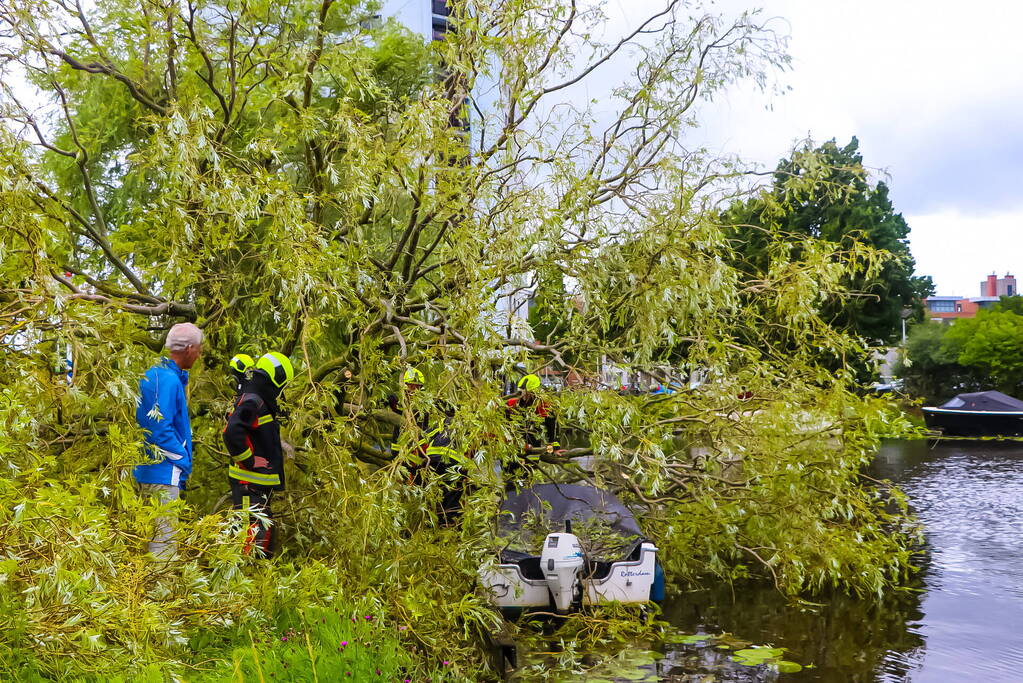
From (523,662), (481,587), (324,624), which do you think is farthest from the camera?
(523,662)

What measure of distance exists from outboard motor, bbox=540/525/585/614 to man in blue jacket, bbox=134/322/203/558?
288cm

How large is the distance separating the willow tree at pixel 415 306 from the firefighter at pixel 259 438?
255 millimetres

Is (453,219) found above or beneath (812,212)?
beneath

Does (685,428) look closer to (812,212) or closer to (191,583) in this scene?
(191,583)

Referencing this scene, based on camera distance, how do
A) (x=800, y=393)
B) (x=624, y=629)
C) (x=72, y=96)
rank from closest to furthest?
(x=624, y=629), (x=800, y=393), (x=72, y=96)

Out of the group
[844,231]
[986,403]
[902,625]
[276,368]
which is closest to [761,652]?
[902,625]

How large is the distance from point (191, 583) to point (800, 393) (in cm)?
552

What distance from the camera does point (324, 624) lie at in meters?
4.93

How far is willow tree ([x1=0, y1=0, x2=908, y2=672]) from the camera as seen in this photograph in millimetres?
5598

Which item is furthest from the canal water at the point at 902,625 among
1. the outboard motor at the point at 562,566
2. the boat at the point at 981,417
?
the boat at the point at 981,417

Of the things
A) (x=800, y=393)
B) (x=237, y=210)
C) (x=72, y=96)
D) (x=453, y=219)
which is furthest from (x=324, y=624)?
(x=72, y=96)

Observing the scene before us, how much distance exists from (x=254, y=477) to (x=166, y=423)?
1064 mm

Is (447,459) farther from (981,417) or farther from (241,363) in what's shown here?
(981,417)

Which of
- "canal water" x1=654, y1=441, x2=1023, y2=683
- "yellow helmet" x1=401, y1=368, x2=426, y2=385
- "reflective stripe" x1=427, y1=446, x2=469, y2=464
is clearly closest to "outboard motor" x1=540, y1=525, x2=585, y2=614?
"canal water" x1=654, y1=441, x2=1023, y2=683
